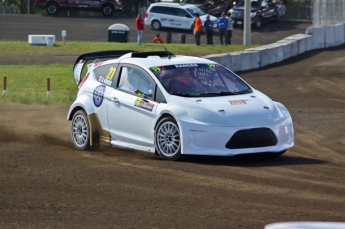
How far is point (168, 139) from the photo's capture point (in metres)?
9.63

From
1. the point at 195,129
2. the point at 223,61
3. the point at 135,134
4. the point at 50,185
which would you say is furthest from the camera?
the point at 223,61

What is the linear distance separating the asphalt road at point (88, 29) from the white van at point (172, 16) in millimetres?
471

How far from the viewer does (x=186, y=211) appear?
21.7ft

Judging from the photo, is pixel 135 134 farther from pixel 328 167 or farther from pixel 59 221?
pixel 59 221

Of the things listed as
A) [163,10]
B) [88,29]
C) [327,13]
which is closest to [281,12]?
[163,10]

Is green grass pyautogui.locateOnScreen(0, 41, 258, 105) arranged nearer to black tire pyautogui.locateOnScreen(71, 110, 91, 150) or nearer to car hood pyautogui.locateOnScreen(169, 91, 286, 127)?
black tire pyautogui.locateOnScreen(71, 110, 91, 150)

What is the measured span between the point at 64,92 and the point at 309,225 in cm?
1771

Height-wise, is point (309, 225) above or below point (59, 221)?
above

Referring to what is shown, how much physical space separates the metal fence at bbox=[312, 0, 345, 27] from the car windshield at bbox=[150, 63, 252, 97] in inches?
944

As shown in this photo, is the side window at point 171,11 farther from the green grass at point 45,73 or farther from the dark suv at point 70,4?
the green grass at point 45,73

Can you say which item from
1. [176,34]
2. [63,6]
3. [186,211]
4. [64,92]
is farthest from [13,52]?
[186,211]

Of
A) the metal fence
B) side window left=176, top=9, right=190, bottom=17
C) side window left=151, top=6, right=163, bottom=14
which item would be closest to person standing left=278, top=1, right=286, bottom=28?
side window left=176, top=9, right=190, bottom=17

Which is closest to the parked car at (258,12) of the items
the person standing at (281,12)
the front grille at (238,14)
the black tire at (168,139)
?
the front grille at (238,14)

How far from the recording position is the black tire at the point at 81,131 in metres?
11.0
